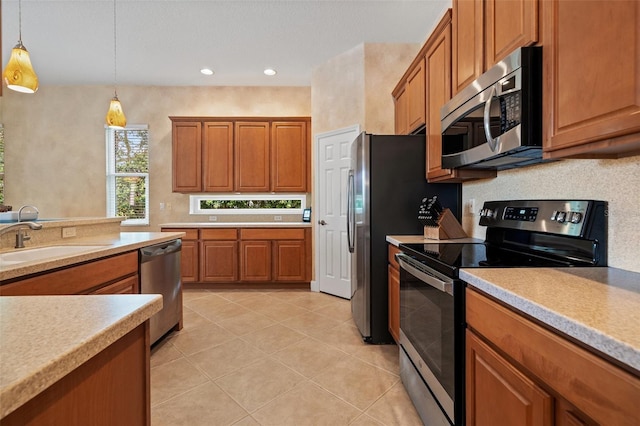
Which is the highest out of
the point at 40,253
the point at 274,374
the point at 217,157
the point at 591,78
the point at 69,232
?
the point at 217,157

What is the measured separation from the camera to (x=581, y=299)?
0.81 metres

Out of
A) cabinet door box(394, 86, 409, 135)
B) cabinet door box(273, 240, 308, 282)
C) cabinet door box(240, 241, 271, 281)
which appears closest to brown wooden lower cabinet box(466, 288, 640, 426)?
cabinet door box(394, 86, 409, 135)

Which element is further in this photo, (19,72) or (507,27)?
(19,72)

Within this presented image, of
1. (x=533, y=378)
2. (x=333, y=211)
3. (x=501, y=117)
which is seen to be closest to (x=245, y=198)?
(x=333, y=211)

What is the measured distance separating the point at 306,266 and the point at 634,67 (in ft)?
12.1

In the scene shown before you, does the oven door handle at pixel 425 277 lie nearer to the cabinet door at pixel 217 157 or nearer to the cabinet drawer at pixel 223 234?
the cabinet drawer at pixel 223 234

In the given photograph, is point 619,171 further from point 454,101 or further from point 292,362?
point 292,362

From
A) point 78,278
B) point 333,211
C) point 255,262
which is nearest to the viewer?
point 78,278

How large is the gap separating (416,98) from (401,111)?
1.66 feet

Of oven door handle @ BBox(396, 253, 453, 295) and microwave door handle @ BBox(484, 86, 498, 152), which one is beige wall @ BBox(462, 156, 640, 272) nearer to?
microwave door handle @ BBox(484, 86, 498, 152)

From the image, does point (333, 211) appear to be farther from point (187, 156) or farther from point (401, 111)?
point (187, 156)

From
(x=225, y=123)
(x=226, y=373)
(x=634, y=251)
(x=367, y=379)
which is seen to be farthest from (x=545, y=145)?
(x=225, y=123)

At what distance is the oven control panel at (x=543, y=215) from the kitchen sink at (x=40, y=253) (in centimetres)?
247

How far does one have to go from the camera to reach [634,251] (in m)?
1.10
